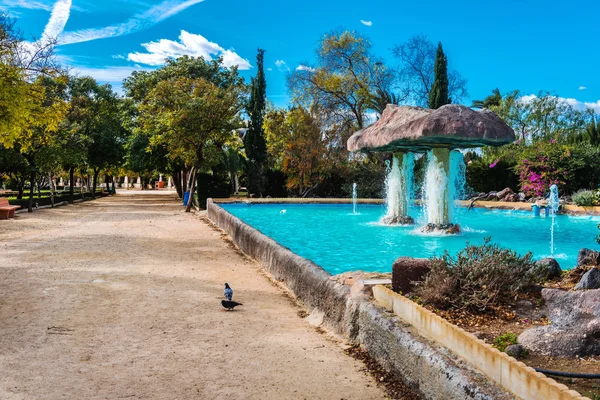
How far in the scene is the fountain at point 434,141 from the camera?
45.4ft

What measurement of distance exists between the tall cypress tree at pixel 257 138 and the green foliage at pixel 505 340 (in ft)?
106

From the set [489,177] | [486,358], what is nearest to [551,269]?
[486,358]

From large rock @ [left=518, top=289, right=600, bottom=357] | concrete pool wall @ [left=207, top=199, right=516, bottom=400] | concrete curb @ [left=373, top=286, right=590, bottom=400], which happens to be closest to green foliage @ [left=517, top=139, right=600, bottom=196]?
concrete pool wall @ [left=207, top=199, right=516, bottom=400]

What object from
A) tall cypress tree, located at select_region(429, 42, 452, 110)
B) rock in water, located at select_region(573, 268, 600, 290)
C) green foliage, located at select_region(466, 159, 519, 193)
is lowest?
rock in water, located at select_region(573, 268, 600, 290)

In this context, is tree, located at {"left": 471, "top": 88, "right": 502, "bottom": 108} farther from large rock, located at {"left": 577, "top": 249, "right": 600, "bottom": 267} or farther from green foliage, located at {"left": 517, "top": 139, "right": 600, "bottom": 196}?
large rock, located at {"left": 577, "top": 249, "right": 600, "bottom": 267}

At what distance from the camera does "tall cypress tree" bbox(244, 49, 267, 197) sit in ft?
118

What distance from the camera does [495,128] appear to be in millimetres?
13977

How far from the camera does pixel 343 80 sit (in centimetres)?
3591

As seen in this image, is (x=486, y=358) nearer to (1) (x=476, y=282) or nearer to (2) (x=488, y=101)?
(1) (x=476, y=282)

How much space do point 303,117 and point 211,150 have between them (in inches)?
396

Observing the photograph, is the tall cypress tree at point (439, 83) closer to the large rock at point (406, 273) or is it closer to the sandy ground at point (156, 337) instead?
the sandy ground at point (156, 337)

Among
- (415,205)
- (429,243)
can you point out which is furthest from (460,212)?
(429,243)

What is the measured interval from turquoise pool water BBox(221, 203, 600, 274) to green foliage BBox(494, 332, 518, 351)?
598 centimetres

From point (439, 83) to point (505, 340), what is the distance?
34.2 meters
